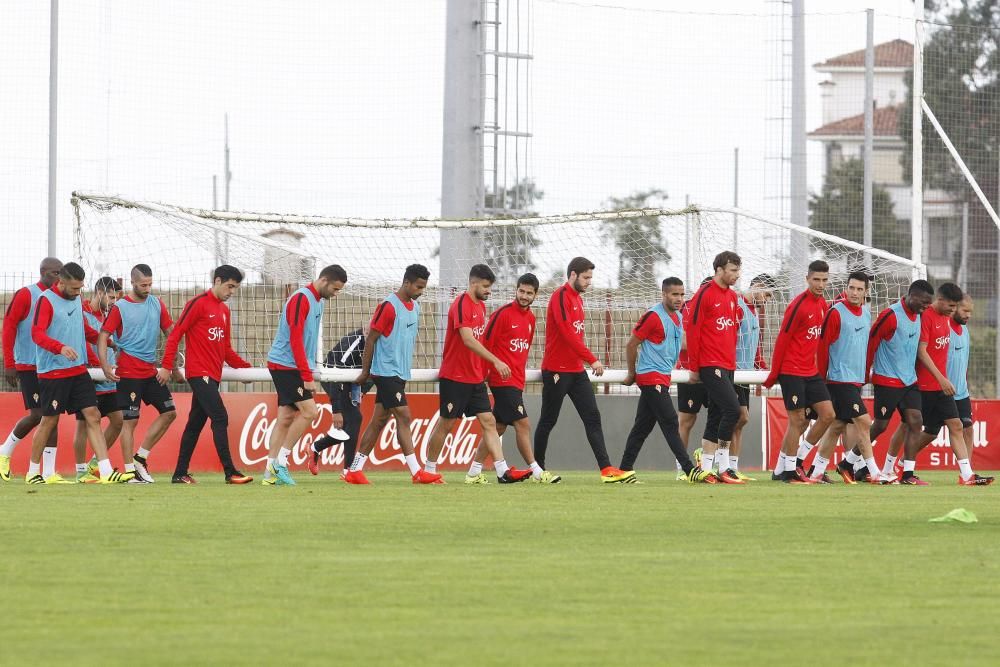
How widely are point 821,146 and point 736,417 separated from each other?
11039mm

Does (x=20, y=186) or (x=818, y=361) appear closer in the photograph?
(x=818, y=361)

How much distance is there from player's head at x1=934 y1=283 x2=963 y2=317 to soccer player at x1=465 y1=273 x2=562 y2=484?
4.33 meters

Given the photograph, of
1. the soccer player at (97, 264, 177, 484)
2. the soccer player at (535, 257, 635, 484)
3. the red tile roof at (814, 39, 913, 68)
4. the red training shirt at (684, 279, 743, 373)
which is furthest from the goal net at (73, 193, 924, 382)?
the red tile roof at (814, 39, 913, 68)

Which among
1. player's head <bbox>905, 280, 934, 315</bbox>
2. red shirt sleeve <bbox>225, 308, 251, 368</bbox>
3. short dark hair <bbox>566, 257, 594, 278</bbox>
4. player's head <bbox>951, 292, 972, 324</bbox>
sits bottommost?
red shirt sleeve <bbox>225, 308, 251, 368</bbox>

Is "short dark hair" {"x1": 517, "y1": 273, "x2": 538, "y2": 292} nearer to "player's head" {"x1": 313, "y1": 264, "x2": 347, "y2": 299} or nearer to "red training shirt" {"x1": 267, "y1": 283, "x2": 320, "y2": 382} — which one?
"player's head" {"x1": 313, "y1": 264, "x2": 347, "y2": 299}

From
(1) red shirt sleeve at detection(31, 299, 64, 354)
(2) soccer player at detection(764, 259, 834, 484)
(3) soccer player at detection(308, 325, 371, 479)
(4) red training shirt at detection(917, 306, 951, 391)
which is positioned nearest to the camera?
(1) red shirt sleeve at detection(31, 299, 64, 354)

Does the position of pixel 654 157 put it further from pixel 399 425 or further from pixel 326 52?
pixel 399 425

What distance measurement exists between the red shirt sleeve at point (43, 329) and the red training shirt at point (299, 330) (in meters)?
2.10

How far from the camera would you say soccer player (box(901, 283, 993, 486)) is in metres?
16.6

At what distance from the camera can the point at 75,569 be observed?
734 cm

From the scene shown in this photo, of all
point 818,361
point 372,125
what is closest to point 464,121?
point 372,125


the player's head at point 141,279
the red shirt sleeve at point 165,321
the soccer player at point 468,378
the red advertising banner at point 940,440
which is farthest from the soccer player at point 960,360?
the player's head at point 141,279

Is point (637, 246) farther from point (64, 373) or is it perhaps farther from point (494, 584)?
point (494, 584)

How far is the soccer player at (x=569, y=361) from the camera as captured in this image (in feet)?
51.2
